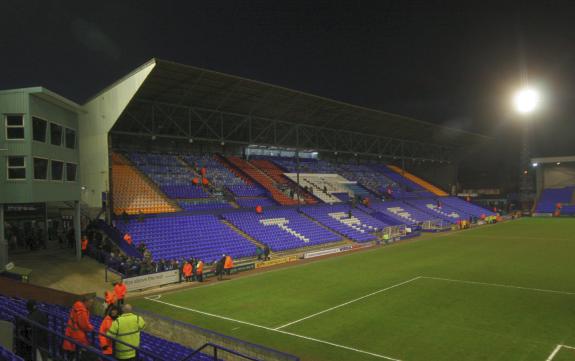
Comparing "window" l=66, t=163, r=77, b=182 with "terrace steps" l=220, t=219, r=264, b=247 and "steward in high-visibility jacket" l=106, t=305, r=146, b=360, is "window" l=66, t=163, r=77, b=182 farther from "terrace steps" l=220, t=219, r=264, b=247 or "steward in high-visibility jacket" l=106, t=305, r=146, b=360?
"steward in high-visibility jacket" l=106, t=305, r=146, b=360

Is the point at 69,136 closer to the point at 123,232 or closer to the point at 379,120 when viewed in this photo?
the point at 123,232

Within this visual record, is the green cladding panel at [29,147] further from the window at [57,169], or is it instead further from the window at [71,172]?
the window at [71,172]

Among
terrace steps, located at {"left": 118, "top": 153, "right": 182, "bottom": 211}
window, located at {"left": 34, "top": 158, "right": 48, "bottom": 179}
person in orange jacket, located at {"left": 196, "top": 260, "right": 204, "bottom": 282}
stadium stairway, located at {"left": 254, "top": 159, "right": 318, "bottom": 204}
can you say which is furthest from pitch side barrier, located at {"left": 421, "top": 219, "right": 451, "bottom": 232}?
window, located at {"left": 34, "top": 158, "right": 48, "bottom": 179}

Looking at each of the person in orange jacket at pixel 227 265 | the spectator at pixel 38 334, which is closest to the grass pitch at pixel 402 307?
the person in orange jacket at pixel 227 265

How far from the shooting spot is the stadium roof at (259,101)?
3045cm

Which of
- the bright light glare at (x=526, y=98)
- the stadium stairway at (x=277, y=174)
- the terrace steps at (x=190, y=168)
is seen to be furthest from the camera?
the bright light glare at (x=526, y=98)

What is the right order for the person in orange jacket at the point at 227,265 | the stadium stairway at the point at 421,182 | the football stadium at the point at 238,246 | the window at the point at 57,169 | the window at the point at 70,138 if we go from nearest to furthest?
the football stadium at the point at 238,246, the window at the point at 57,169, the window at the point at 70,138, the person in orange jacket at the point at 227,265, the stadium stairway at the point at 421,182

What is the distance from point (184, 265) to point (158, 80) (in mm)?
15251

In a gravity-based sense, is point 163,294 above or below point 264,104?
below

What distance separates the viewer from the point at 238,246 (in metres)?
30.0

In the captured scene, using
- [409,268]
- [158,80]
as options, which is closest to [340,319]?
[409,268]

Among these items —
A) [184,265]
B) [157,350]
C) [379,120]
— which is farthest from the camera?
[379,120]

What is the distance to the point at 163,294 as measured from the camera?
1970cm

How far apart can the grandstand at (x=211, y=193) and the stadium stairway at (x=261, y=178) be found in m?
0.24
